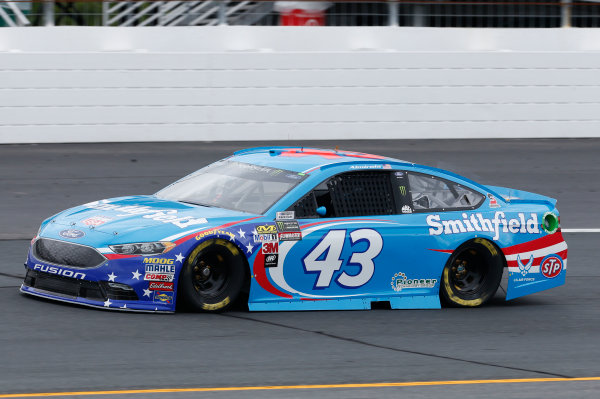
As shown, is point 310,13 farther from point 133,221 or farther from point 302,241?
point 133,221

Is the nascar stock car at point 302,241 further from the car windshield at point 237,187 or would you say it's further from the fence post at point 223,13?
the fence post at point 223,13

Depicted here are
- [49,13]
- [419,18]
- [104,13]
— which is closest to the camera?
[49,13]

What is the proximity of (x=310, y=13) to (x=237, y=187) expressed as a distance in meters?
11.4

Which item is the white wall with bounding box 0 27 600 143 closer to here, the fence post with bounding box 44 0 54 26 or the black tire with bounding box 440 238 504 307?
the fence post with bounding box 44 0 54 26

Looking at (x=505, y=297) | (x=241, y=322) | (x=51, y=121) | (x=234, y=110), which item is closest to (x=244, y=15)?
(x=234, y=110)

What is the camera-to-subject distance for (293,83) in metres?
18.9

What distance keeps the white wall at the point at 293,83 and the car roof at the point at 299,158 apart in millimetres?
8590

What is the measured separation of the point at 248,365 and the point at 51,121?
1159 centimetres

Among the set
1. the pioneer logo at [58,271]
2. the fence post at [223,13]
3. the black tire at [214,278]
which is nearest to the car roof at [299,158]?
the black tire at [214,278]

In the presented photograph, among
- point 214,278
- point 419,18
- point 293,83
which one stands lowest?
point 214,278

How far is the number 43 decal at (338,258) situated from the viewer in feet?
28.7

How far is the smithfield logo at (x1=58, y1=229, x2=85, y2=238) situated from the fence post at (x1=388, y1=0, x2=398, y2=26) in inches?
499

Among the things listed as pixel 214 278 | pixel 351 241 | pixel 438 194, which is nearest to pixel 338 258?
pixel 351 241

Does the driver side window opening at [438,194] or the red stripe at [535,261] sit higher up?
the driver side window opening at [438,194]
